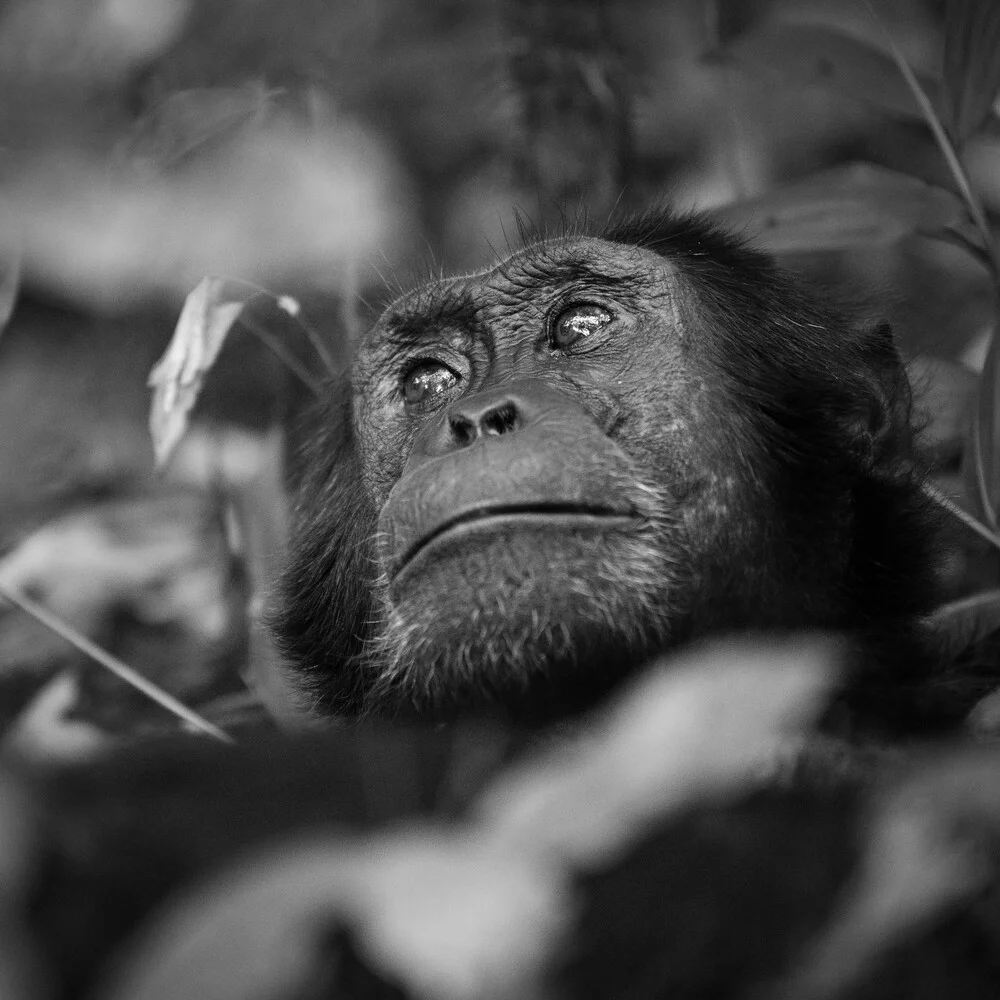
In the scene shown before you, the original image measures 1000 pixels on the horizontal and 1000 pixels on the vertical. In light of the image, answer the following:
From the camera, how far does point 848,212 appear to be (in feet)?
13.1

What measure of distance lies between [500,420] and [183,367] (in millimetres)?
840

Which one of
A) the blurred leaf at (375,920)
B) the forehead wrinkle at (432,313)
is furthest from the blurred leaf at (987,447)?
the blurred leaf at (375,920)

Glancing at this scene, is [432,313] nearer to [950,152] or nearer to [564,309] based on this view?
[564,309]

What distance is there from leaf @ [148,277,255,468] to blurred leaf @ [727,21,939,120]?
1.99 metres

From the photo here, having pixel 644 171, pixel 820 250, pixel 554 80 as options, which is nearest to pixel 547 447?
pixel 820 250

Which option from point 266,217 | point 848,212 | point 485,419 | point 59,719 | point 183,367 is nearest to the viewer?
point 266,217

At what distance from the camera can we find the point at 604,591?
2.68 metres

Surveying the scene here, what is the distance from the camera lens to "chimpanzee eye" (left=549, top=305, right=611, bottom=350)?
337 cm

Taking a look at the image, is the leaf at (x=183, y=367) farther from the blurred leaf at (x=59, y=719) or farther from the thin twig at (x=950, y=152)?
the thin twig at (x=950, y=152)

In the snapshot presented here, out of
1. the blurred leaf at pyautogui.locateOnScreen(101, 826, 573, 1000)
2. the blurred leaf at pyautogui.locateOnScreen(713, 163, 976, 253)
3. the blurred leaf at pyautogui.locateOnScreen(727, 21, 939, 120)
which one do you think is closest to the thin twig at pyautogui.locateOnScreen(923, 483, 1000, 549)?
the blurred leaf at pyautogui.locateOnScreen(713, 163, 976, 253)

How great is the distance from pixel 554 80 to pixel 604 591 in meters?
3.27

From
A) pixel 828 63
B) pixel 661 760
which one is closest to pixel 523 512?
pixel 661 760

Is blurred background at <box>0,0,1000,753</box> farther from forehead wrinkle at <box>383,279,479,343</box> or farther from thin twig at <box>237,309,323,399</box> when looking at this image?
forehead wrinkle at <box>383,279,479,343</box>

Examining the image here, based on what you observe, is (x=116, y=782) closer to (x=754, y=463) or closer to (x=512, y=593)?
(x=512, y=593)
